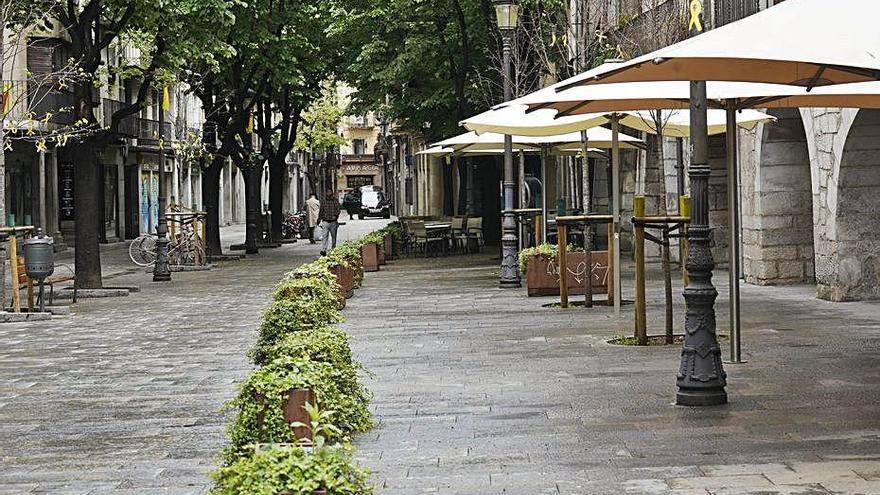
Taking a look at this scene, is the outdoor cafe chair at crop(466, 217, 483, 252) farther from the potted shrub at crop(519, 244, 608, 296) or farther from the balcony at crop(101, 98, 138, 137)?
the potted shrub at crop(519, 244, 608, 296)

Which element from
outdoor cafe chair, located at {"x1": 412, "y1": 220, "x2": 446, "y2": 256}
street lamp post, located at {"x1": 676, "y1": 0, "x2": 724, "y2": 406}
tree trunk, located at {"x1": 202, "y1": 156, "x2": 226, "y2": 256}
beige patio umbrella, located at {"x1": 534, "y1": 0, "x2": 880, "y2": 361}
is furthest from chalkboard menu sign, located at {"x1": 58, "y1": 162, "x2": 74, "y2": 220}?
street lamp post, located at {"x1": 676, "y1": 0, "x2": 724, "y2": 406}

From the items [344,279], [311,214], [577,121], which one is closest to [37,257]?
[344,279]

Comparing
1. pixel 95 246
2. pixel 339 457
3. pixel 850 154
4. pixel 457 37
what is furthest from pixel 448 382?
pixel 457 37

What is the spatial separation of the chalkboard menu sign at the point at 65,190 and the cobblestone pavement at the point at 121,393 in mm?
30070

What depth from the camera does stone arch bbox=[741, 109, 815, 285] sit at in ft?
68.9

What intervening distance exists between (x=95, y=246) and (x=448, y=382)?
14.6 meters

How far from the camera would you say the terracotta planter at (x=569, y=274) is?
19219mm

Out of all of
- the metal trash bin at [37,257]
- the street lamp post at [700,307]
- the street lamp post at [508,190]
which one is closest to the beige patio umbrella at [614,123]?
the street lamp post at [508,190]

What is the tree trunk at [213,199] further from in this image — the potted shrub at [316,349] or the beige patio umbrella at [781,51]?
the potted shrub at [316,349]

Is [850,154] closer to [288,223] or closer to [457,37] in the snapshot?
[457,37]

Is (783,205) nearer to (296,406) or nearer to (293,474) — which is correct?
(296,406)

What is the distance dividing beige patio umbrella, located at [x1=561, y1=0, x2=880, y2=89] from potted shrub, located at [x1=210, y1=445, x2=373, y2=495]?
3868 mm

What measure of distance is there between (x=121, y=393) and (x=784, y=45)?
19.6 ft

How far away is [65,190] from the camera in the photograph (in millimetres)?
52000
